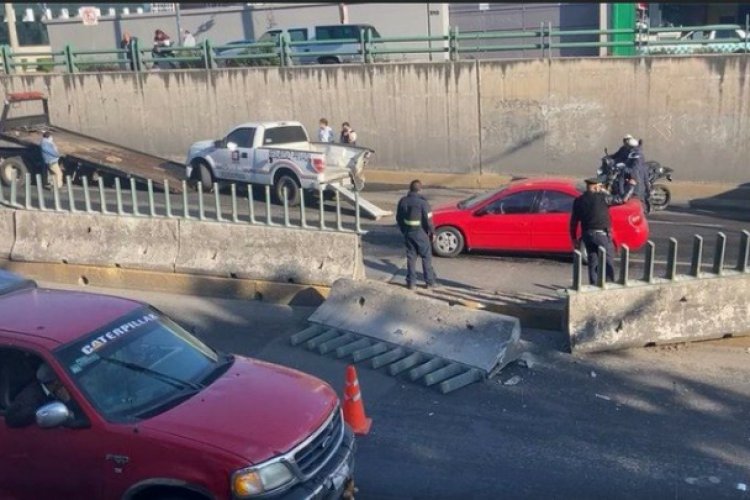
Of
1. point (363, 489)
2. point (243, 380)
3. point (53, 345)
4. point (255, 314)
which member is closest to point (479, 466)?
point (363, 489)

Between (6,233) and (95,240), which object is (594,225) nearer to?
(95,240)

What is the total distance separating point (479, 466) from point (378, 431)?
1.22 m

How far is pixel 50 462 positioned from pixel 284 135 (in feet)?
48.0

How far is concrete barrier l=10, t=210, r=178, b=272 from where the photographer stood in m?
13.3

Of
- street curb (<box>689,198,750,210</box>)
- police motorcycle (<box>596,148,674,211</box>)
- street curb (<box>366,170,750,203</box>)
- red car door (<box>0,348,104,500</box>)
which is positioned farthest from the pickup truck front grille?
street curb (<box>366,170,750,203</box>)

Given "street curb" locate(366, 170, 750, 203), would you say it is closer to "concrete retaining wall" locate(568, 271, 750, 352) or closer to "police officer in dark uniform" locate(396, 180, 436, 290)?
"police officer in dark uniform" locate(396, 180, 436, 290)

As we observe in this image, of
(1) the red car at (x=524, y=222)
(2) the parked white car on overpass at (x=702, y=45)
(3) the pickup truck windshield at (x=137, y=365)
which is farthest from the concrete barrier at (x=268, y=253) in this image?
(2) the parked white car on overpass at (x=702, y=45)

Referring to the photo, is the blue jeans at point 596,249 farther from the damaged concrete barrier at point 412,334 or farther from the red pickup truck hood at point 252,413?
the red pickup truck hood at point 252,413

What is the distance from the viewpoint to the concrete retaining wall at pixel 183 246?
40.9 ft

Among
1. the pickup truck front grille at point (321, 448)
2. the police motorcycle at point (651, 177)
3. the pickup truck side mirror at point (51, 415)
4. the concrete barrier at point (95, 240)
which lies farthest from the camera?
the police motorcycle at point (651, 177)

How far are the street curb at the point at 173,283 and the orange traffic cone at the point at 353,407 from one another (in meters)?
3.93

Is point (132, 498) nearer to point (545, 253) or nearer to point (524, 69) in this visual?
point (545, 253)

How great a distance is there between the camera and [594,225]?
11.6m

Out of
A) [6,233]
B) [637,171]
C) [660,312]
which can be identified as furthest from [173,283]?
[637,171]
